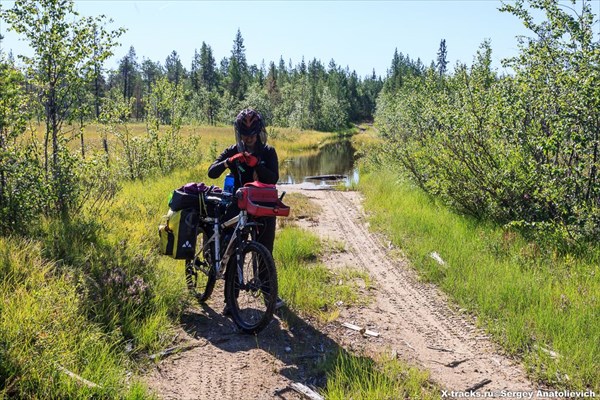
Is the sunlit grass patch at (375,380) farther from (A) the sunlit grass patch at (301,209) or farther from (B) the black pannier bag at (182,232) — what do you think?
(A) the sunlit grass patch at (301,209)

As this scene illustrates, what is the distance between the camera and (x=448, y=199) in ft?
32.4

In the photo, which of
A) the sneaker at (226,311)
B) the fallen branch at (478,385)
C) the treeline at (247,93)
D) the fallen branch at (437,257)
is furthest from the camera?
the treeline at (247,93)

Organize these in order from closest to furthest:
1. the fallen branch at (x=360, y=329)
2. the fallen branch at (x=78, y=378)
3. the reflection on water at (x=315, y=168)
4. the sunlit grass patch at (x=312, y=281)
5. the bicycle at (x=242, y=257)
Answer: the fallen branch at (x=78, y=378)
the bicycle at (x=242, y=257)
the fallen branch at (x=360, y=329)
the sunlit grass patch at (x=312, y=281)
the reflection on water at (x=315, y=168)

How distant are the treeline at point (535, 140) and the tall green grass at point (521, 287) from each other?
1.62 feet

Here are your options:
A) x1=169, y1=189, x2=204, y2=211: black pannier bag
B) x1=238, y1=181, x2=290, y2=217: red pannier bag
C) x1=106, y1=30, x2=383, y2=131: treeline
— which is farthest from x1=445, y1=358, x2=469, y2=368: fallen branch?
x1=106, y1=30, x2=383, y2=131: treeline

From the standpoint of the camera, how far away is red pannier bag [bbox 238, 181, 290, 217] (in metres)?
4.60

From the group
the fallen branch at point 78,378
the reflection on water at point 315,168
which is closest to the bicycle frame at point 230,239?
the fallen branch at point 78,378

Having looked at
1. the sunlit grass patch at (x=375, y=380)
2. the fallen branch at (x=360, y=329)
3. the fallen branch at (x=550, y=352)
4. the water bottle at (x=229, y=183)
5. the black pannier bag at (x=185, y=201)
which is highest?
the water bottle at (x=229, y=183)

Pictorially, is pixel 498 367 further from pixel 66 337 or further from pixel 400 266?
pixel 66 337

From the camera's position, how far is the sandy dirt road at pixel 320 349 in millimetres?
3891

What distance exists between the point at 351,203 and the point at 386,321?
8794 millimetres

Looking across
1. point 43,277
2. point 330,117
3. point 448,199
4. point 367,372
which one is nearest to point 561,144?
point 448,199

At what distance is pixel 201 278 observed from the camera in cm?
632

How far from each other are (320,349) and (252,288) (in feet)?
3.13
